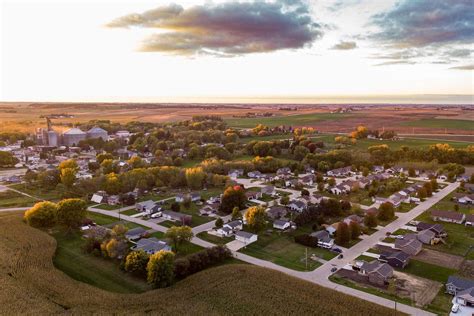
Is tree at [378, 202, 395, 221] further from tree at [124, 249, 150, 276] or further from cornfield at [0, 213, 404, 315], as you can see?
tree at [124, 249, 150, 276]

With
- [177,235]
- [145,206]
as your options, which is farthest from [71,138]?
[177,235]

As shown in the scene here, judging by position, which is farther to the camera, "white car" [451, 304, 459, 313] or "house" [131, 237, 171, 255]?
"house" [131, 237, 171, 255]

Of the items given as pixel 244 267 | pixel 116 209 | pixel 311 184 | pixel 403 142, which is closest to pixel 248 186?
pixel 311 184

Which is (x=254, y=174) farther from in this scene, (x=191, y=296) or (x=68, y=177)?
(x=191, y=296)

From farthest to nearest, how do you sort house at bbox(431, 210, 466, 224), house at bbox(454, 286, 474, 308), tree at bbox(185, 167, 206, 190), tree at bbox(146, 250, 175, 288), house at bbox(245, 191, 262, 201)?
tree at bbox(185, 167, 206, 190) → house at bbox(245, 191, 262, 201) → house at bbox(431, 210, 466, 224) → tree at bbox(146, 250, 175, 288) → house at bbox(454, 286, 474, 308)

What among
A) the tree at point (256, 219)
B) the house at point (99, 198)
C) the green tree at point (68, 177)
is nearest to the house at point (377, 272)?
the tree at point (256, 219)

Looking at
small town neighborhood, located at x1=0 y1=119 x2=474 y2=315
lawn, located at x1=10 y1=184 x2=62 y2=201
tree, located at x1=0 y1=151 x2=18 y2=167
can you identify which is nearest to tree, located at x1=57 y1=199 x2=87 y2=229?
small town neighborhood, located at x1=0 y1=119 x2=474 y2=315

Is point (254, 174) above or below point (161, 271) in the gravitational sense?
above
